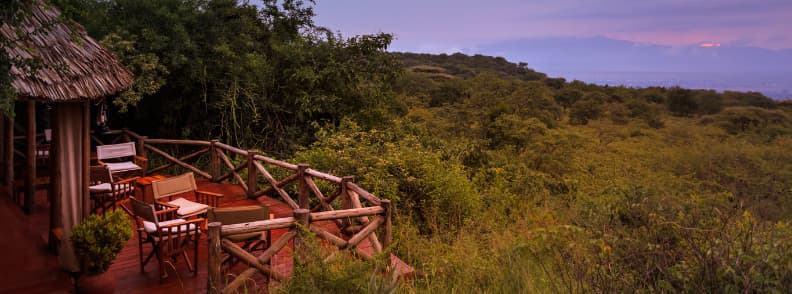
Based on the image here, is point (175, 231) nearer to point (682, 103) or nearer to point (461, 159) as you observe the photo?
point (461, 159)

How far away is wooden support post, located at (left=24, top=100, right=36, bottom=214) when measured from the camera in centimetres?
653

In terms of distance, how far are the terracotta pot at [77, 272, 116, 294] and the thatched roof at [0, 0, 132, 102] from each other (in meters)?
1.63

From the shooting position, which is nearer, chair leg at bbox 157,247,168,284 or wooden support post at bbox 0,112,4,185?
chair leg at bbox 157,247,168,284

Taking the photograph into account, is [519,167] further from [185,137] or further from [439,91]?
[439,91]

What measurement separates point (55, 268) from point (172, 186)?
1669mm

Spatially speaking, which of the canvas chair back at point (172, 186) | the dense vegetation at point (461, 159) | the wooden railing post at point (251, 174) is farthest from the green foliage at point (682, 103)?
the canvas chair back at point (172, 186)

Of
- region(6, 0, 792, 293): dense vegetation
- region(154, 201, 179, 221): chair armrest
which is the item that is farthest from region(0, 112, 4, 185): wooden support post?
region(154, 201, 179, 221): chair armrest

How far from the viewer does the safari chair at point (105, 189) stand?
705cm

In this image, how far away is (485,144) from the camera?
14586 millimetres

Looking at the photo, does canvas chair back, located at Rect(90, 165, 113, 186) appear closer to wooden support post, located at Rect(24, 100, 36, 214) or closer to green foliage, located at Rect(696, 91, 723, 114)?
wooden support post, located at Rect(24, 100, 36, 214)

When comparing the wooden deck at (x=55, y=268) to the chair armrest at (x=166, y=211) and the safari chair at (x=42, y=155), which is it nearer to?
the chair armrest at (x=166, y=211)

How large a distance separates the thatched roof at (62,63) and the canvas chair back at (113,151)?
418 centimetres

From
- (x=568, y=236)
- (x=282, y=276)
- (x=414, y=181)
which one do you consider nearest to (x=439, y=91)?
(x=414, y=181)

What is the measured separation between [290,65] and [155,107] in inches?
129
